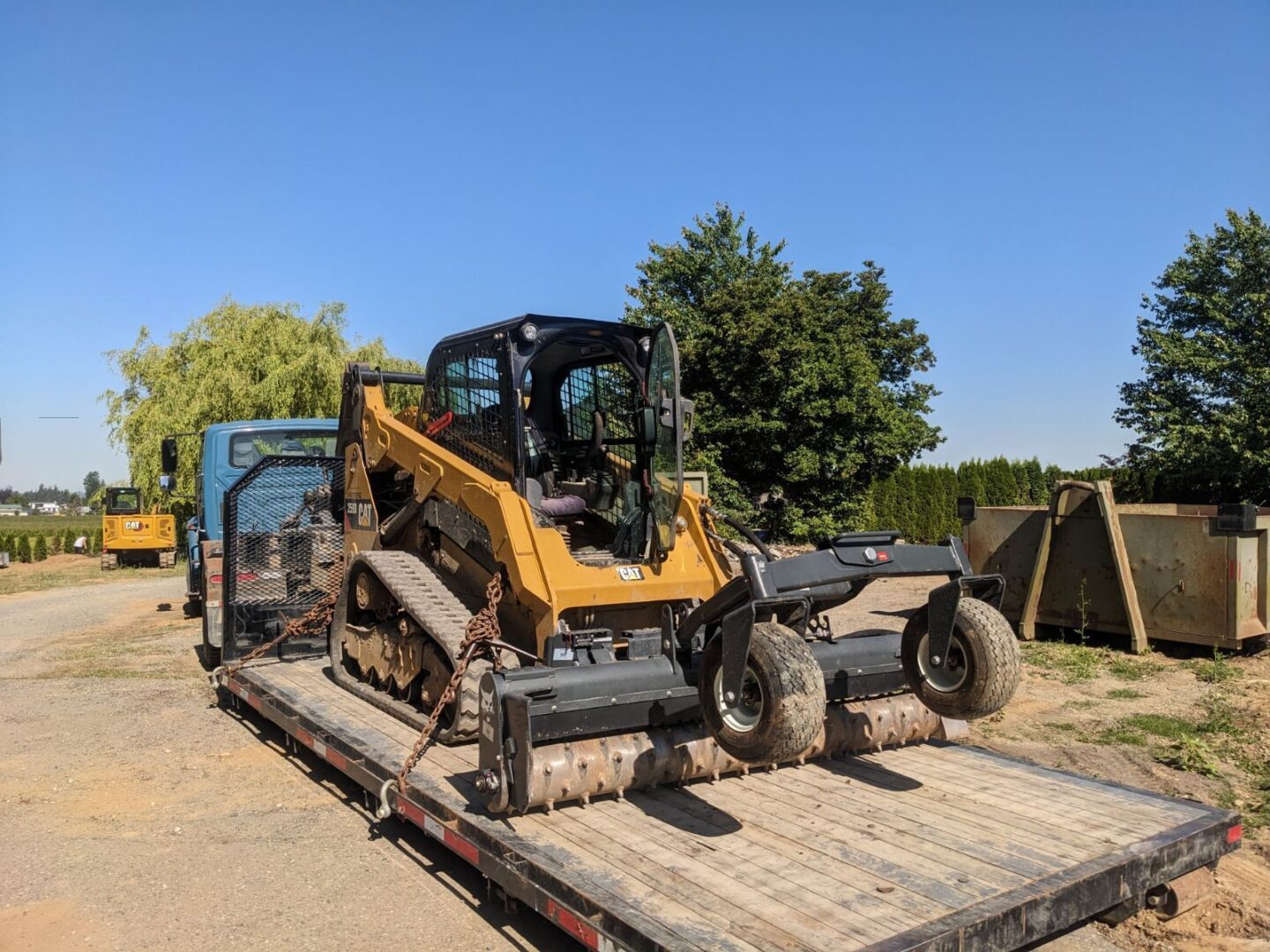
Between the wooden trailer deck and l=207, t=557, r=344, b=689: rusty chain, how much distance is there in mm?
2877

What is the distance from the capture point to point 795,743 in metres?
3.83

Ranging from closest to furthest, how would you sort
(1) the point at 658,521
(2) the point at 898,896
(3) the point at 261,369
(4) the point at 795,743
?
1. (2) the point at 898,896
2. (4) the point at 795,743
3. (1) the point at 658,521
4. (3) the point at 261,369

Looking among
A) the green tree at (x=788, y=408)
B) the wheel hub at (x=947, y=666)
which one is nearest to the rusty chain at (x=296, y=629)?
the wheel hub at (x=947, y=666)

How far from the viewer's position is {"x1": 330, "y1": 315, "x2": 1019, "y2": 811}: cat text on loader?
14.3 ft

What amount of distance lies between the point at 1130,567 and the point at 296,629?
27.9 ft

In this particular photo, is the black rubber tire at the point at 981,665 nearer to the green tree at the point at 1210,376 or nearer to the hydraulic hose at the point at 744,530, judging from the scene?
the hydraulic hose at the point at 744,530

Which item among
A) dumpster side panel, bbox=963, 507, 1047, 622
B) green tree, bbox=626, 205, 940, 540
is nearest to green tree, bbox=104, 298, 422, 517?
green tree, bbox=626, 205, 940, 540

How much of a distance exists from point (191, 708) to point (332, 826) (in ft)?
12.3

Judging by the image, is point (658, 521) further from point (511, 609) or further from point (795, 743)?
point (795, 743)

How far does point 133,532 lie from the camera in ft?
85.4

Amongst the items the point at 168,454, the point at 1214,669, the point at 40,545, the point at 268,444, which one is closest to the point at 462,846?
the point at 1214,669

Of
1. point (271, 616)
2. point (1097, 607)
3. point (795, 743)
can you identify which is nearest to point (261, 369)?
point (271, 616)

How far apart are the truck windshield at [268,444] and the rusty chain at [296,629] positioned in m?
3.92

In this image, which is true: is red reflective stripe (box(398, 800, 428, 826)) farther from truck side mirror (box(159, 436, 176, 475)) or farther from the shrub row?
the shrub row
